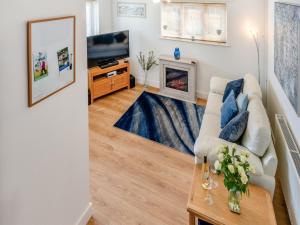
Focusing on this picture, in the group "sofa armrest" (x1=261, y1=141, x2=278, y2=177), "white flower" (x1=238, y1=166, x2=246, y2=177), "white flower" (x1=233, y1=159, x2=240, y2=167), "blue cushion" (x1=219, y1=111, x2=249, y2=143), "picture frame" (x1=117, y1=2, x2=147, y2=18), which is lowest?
"sofa armrest" (x1=261, y1=141, x2=278, y2=177)

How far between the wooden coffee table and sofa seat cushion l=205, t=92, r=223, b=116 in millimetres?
1610

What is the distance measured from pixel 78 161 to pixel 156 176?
1.18 meters

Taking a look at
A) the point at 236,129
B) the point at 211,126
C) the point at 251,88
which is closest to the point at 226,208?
the point at 236,129

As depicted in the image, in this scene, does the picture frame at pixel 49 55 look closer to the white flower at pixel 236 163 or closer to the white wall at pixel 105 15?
the white flower at pixel 236 163

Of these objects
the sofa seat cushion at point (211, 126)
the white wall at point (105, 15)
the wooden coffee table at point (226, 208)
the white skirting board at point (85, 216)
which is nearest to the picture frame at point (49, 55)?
the white skirting board at point (85, 216)

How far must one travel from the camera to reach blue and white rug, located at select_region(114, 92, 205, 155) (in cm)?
389

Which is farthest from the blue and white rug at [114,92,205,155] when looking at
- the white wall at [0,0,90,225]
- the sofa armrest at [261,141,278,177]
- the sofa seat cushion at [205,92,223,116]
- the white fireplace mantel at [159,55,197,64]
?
the white wall at [0,0,90,225]

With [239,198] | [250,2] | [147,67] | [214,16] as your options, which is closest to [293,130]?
[239,198]

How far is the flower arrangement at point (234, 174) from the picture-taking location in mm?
1783

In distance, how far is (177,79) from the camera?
5.56 meters

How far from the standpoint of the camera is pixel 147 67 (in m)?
5.98

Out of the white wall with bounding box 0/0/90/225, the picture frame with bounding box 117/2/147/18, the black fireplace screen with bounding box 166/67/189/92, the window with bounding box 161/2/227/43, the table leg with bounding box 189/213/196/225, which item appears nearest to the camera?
the white wall with bounding box 0/0/90/225

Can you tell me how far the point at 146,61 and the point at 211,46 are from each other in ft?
5.22

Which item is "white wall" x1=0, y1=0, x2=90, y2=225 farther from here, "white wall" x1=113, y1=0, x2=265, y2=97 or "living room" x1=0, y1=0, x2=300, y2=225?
"white wall" x1=113, y1=0, x2=265, y2=97
